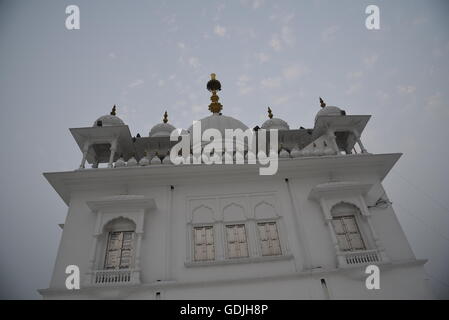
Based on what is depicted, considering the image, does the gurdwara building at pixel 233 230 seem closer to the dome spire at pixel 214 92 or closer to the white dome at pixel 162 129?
the white dome at pixel 162 129

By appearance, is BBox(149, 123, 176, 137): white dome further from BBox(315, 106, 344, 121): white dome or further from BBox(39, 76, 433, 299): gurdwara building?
BBox(315, 106, 344, 121): white dome

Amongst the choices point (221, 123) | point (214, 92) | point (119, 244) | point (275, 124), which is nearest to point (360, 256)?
point (119, 244)

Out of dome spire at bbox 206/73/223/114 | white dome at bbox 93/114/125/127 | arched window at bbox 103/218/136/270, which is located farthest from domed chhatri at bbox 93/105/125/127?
dome spire at bbox 206/73/223/114

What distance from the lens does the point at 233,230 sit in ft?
34.9

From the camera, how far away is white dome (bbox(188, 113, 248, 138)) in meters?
17.4

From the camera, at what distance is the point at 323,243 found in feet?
33.3

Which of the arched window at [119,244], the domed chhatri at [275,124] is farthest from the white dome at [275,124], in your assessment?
the arched window at [119,244]

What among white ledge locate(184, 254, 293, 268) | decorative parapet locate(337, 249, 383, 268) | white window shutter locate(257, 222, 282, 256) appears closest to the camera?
decorative parapet locate(337, 249, 383, 268)

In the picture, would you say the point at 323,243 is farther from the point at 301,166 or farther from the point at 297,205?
the point at 301,166

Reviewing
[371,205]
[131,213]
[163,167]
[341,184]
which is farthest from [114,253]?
[371,205]

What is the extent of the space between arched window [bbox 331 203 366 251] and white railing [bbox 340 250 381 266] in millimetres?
366

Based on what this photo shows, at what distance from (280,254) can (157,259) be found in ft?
12.1

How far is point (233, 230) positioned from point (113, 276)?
3.80m
